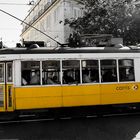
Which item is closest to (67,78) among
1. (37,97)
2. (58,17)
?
(37,97)

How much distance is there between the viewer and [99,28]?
28.0 meters

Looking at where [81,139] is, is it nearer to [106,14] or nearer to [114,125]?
[114,125]

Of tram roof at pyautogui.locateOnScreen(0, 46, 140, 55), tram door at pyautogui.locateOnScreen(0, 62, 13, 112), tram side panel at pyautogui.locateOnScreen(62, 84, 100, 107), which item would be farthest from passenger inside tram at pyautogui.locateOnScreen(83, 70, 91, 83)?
tram door at pyautogui.locateOnScreen(0, 62, 13, 112)

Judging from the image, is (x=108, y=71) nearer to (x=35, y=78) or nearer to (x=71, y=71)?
(x=71, y=71)

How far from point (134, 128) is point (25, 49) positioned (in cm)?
489

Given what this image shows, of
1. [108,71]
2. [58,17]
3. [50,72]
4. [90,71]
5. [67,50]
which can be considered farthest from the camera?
[58,17]

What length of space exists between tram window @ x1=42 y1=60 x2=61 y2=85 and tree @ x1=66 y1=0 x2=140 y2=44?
13164 millimetres

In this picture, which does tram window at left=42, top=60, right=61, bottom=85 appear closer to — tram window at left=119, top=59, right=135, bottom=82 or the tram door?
the tram door

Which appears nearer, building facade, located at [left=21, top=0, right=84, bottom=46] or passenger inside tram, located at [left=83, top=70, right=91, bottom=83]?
passenger inside tram, located at [left=83, top=70, right=91, bottom=83]

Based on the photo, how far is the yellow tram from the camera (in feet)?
46.8

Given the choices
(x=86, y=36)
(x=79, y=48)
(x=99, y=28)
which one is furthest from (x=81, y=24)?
(x=79, y=48)

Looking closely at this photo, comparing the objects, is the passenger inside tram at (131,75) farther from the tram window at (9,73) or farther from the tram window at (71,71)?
the tram window at (9,73)

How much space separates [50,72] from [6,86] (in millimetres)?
1706

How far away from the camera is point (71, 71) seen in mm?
14820
